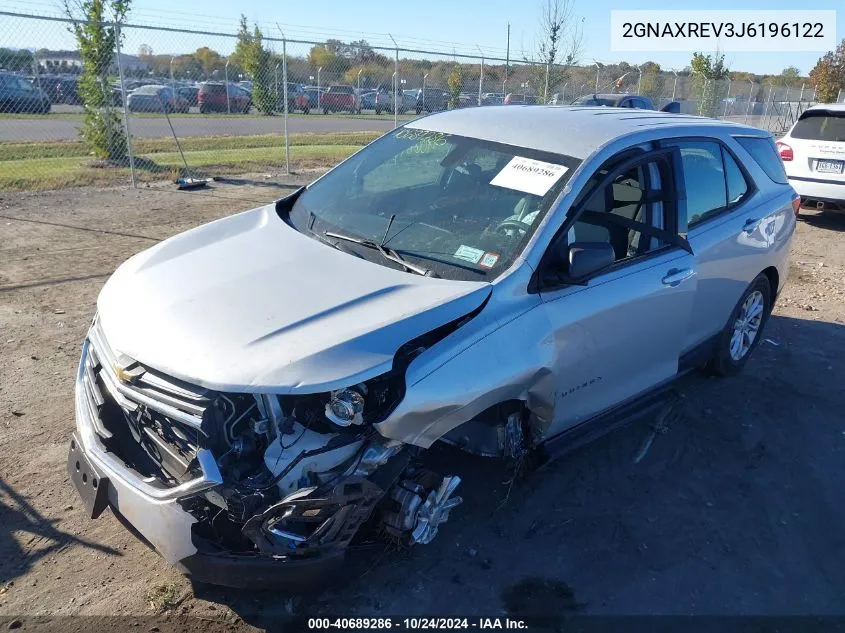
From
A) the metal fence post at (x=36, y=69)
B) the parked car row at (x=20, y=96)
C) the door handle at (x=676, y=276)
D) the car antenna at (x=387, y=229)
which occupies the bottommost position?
the door handle at (x=676, y=276)

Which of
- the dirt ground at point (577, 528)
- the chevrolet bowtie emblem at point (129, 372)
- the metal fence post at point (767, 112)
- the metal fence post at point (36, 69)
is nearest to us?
the chevrolet bowtie emblem at point (129, 372)

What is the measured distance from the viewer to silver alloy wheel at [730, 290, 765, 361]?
5.10 m

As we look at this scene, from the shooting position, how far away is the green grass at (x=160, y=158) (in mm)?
11555

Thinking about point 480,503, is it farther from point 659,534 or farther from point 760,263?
point 760,263

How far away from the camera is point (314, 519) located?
248cm

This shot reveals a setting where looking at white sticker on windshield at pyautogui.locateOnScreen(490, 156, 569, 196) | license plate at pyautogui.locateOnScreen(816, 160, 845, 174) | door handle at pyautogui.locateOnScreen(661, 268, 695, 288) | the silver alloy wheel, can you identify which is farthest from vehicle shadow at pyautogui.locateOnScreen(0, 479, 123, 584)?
license plate at pyautogui.locateOnScreen(816, 160, 845, 174)

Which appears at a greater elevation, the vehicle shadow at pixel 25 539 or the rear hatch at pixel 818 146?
the rear hatch at pixel 818 146

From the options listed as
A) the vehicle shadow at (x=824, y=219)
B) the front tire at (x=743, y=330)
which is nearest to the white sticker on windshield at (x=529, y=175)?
the front tire at (x=743, y=330)

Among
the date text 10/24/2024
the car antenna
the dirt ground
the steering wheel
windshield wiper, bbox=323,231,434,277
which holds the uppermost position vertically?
the steering wheel

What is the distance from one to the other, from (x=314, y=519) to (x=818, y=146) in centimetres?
1066

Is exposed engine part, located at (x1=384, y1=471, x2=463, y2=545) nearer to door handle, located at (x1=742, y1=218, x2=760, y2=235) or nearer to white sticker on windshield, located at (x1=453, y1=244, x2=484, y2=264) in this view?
white sticker on windshield, located at (x1=453, y1=244, x2=484, y2=264)

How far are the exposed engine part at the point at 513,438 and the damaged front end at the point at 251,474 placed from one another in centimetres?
65

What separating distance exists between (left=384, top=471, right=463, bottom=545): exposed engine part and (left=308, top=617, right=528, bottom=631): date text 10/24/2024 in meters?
0.32

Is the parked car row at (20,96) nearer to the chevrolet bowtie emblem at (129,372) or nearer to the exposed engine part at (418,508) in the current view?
the chevrolet bowtie emblem at (129,372)
